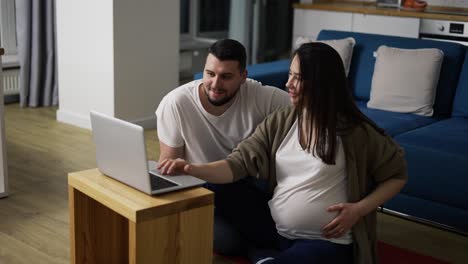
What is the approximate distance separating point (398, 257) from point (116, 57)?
2519mm

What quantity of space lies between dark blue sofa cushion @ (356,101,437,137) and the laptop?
1.59m

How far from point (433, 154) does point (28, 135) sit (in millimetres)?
2741

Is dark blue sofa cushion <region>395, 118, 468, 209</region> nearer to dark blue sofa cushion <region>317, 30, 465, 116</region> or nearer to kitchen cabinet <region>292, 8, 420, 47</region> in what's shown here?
dark blue sofa cushion <region>317, 30, 465, 116</region>

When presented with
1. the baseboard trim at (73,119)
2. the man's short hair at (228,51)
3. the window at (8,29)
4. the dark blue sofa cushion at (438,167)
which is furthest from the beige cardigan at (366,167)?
the window at (8,29)

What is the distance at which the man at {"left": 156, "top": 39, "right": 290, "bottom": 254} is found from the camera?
2625 millimetres

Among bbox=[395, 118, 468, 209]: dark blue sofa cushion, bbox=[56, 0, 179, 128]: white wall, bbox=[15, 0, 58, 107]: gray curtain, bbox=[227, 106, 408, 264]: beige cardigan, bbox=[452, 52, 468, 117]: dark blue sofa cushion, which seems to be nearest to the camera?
bbox=[227, 106, 408, 264]: beige cardigan

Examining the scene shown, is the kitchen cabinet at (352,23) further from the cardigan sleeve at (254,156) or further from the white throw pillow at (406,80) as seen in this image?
the cardigan sleeve at (254,156)

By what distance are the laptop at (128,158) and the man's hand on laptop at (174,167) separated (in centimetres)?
2

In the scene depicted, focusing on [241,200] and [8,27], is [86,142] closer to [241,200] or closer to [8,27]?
[8,27]

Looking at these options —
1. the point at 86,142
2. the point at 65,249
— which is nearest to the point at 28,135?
the point at 86,142

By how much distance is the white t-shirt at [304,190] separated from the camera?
226 centimetres

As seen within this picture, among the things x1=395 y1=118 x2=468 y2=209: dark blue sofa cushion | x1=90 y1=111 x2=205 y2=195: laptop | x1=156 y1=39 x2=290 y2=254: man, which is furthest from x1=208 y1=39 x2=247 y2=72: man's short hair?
x1=395 y1=118 x2=468 y2=209: dark blue sofa cushion

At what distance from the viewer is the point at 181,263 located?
2.13m

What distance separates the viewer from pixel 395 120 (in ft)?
12.0
